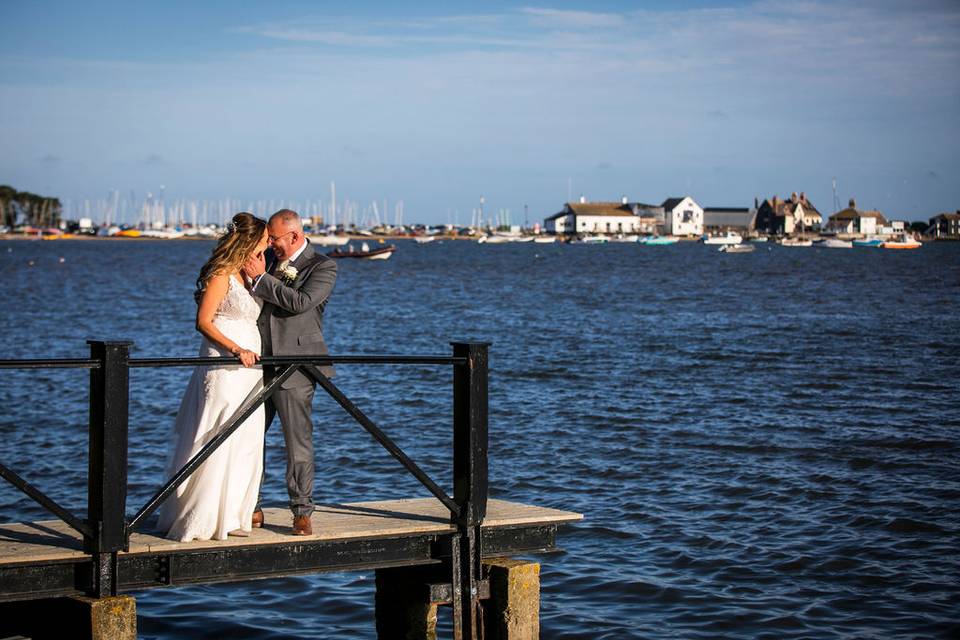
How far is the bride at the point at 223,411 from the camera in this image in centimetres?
780

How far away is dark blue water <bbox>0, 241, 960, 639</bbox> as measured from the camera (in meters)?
11.3

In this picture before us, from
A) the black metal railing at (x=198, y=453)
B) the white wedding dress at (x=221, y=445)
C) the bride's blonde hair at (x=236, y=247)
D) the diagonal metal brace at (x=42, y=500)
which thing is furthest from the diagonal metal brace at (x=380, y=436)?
the diagonal metal brace at (x=42, y=500)

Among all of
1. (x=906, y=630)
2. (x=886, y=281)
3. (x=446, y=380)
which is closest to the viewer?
(x=906, y=630)

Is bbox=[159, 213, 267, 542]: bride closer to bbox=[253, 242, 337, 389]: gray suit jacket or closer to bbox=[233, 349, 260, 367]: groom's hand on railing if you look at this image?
bbox=[233, 349, 260, 367]: groom's hand on railing

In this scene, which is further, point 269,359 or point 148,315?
point 148,315

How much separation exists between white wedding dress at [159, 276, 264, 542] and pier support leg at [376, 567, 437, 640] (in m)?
1.31

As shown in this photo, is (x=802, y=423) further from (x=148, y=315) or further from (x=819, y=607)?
(x=148, y=315)

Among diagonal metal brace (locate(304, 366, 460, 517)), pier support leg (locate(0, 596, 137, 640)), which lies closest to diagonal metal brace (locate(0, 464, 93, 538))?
pier support leg (locate(0, 596, 137, 640))

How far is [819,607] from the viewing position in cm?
1138

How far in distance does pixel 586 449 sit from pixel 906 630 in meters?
8.21

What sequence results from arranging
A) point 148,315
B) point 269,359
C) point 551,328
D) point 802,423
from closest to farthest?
point 269,359, point 802,423, point 551,328, point 148,315

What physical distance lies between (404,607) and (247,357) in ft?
7.47

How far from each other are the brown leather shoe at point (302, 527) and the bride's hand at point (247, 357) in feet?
3.38

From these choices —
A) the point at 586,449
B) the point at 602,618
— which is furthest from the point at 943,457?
the point at 602,618
